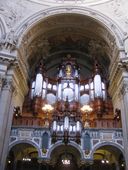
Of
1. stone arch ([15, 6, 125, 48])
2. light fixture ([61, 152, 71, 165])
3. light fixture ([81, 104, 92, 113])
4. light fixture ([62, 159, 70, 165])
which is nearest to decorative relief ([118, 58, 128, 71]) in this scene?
stone arch ([15, 6, 125, 48])

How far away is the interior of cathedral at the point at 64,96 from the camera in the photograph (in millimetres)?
13039

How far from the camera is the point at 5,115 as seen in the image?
42.2 ft

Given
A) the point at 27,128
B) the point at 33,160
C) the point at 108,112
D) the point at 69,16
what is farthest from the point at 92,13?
the point at 33,160

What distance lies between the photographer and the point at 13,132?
13.4 metres

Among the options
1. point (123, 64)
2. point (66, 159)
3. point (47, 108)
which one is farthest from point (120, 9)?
point (66, 159)

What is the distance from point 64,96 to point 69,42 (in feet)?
16.9

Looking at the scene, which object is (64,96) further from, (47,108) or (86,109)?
(86,109)

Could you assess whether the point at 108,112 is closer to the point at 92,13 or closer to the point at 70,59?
the point at 70,59

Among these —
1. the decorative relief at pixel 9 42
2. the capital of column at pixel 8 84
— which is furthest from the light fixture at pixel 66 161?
the decorative relief at pixel 9 42

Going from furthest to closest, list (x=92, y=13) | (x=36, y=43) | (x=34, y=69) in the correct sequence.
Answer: (x=34, y=69)
(x=36, y=43)
(x=92, y=13)

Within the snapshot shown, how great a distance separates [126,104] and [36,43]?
8798mm

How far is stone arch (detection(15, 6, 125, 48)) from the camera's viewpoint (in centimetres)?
1555

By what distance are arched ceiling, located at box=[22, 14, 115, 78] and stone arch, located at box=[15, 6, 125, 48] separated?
267mm

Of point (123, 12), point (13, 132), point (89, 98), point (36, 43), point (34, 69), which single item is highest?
point (123, 12)
